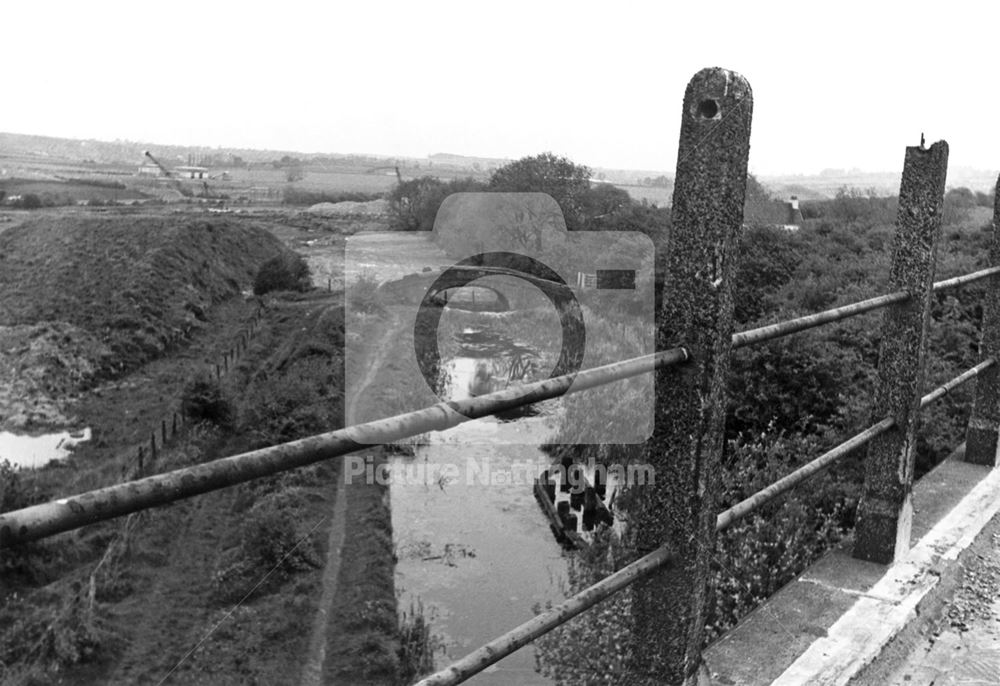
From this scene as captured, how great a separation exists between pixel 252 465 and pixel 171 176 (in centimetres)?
2470

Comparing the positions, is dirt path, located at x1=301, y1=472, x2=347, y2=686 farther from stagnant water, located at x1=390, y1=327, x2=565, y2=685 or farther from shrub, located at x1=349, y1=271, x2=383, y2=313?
shrub, located at x1=349, y1=271, x2=383, y2=313

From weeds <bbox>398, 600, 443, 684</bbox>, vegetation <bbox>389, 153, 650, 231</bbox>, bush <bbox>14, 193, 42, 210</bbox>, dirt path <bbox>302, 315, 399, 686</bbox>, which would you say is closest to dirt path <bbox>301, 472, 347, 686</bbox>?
dirt path <bbox>302, 315, 399, 686</bbox>

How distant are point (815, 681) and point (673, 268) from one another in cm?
105

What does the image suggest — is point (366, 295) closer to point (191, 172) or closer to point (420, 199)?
point (420, 199)

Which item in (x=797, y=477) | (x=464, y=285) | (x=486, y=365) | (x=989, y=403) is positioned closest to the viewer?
(x=797, y=477)

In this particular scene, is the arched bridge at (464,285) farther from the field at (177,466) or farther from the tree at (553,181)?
the field at (177,466)

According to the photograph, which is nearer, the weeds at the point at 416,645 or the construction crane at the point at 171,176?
the weeds at the point at 416,645

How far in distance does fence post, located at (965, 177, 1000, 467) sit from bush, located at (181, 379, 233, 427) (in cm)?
1957

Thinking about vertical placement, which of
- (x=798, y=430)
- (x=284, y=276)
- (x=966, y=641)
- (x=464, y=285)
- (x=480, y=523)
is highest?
(x=966, y=641)

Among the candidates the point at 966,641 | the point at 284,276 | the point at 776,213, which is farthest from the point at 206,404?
the point at 966,641

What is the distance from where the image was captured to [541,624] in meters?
1.26

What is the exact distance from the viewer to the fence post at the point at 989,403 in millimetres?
3500

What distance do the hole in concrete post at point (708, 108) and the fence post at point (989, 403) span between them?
2.67 metres
